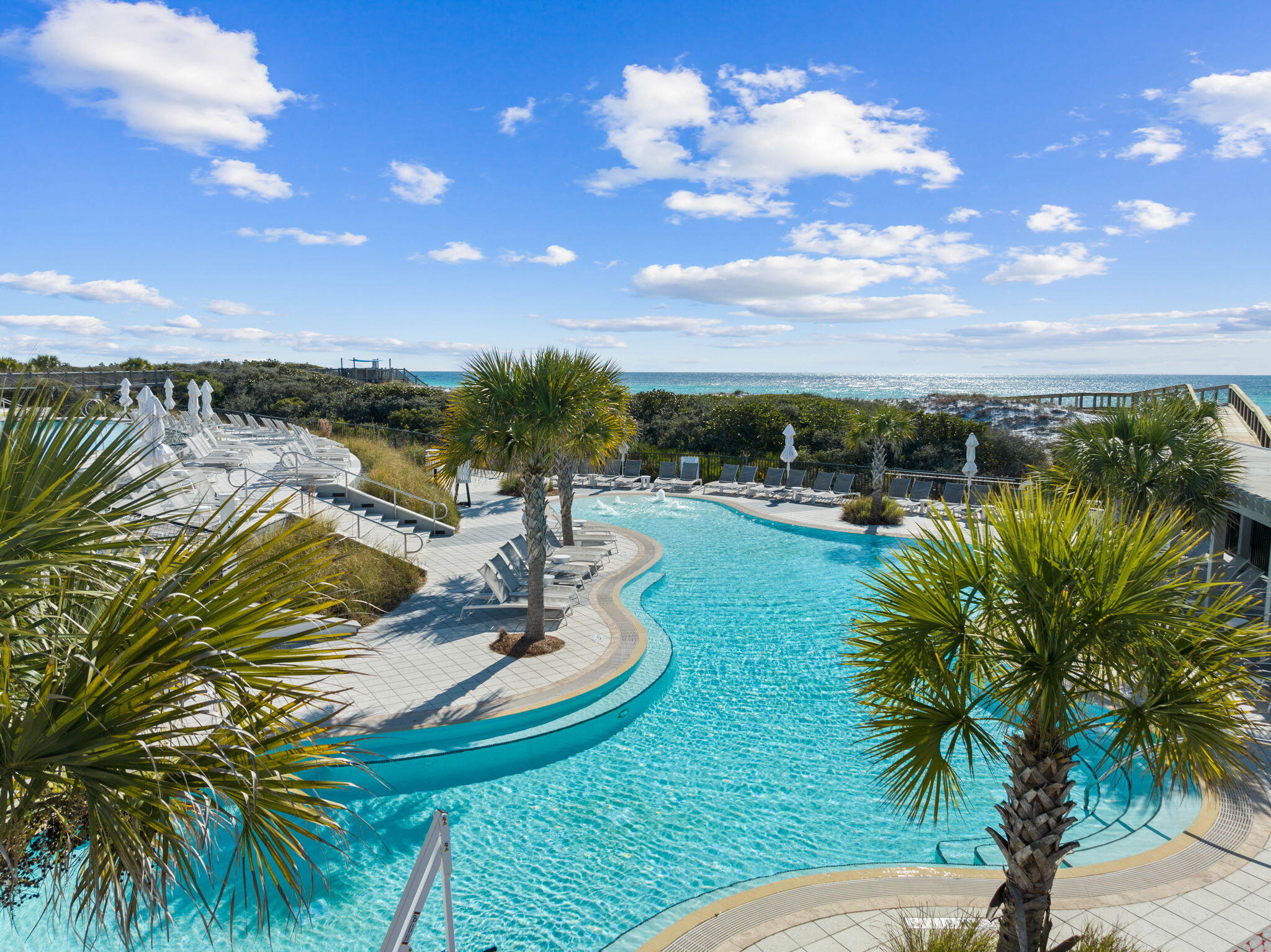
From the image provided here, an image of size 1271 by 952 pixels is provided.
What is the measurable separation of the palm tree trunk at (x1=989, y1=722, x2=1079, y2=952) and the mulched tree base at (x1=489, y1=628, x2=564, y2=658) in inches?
262

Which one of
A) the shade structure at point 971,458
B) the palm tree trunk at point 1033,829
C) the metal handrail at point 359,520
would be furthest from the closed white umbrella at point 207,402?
the palm tree trunk at point 1033,829

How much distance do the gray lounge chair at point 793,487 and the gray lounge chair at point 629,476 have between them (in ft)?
16.2

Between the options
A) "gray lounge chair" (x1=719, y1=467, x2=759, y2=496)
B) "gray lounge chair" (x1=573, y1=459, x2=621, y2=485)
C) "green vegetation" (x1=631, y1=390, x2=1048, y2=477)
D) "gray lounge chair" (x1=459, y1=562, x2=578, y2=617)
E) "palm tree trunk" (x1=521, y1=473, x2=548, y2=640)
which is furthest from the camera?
"gray lounge chair" (x1=573, y1=459, x2=621, y2=485)

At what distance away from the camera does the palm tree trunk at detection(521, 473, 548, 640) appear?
376 inches

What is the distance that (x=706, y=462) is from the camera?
2594 centimetres

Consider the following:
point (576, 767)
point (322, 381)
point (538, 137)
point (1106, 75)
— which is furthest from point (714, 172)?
point (322, 381)

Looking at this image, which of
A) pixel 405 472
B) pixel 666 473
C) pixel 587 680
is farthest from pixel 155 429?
pixel 666 473

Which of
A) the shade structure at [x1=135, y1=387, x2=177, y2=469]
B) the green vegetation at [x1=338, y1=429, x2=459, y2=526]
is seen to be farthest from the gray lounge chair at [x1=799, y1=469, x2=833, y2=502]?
the shade structure at [x1=135, y1=387, x2=177, y2=469]

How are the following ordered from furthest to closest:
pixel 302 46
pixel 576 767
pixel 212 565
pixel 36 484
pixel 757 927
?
pixel 302 46 → pixel 576 767 → pixel 757 927 → pixel 36 484 → pixel 212 565

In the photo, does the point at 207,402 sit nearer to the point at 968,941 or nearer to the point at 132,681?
→ the point at 132,681

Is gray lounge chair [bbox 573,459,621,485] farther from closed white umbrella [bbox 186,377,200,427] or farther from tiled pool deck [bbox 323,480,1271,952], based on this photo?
tiled pool deck [bbox 323,480,1271,952]

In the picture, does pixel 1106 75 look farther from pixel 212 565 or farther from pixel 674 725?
pixel 212 565

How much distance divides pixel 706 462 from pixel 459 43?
16.2 m

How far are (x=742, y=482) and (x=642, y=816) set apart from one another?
56.9ft
